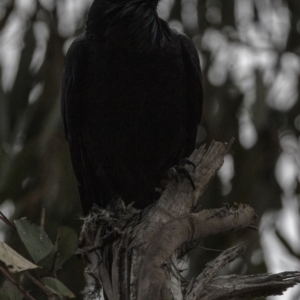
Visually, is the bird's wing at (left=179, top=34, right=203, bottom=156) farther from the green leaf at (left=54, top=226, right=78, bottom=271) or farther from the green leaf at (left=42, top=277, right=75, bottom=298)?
the green leaf at (left=42, top=277, right=75, bottom=298)

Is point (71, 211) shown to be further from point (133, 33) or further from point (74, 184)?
point (133, 33)

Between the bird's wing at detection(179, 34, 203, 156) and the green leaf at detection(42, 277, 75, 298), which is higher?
the green leaf at detection(42, 277, 75, 298)

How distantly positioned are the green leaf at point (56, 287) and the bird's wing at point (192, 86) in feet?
4.98

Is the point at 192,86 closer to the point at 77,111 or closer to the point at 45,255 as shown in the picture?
the point at 77,111

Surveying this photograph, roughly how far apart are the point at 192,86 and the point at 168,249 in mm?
1372

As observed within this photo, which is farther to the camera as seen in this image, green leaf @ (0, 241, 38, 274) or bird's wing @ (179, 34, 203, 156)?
bird's wing @ (179, 34, 203, 156)

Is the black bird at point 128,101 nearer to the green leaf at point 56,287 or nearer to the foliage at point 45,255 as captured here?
the foliage at point 45,255

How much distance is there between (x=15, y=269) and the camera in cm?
191

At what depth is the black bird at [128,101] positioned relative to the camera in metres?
3.23

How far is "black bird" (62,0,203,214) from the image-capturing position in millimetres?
3229

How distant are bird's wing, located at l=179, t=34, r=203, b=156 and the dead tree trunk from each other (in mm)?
806

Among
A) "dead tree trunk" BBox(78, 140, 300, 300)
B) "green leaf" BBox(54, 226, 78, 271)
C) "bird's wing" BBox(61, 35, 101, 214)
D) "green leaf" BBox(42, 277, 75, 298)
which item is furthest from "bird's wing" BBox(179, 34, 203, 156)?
"green leaf" BBox(42, 277, 75, 298)

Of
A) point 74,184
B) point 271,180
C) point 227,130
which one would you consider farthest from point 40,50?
point 271,180

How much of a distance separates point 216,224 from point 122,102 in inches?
37.1
